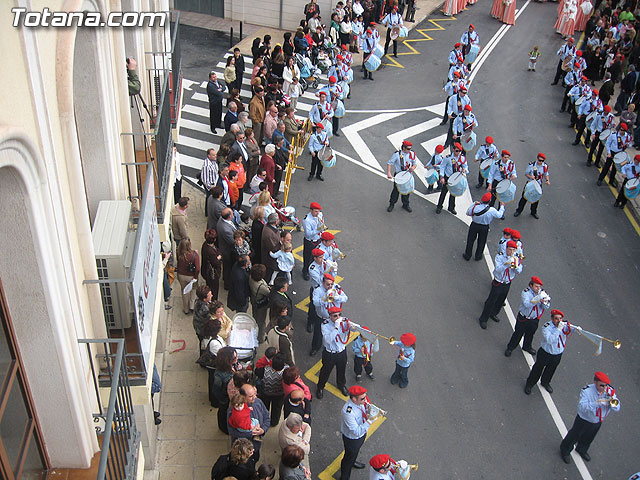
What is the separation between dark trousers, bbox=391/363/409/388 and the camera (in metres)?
12.7

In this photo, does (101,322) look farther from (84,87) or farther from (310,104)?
(310,104)

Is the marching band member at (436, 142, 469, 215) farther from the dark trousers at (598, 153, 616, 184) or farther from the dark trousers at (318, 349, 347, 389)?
the dark trousers at (318, 349, 347, 389)

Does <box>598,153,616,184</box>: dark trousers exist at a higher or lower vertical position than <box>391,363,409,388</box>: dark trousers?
higher

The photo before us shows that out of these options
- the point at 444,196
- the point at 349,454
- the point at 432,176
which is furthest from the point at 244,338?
the point at 432,176

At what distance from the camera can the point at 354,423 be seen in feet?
34.3

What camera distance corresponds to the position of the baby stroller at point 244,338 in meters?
11.4

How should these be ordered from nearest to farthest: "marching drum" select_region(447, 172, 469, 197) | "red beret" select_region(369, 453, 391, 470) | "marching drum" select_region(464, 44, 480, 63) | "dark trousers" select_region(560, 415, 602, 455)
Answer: "red beret" select_region(369, 453, 391, 470), "dark trousers" select_region(560, 415, 602, 455), "marching drum" select_region(447, 172, 469, 197), "marching drum" select_region(464, 44, 480, 63)

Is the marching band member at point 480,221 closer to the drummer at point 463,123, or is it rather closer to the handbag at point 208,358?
the drummer at point 463,123

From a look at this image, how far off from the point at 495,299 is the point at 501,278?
0.53 meters

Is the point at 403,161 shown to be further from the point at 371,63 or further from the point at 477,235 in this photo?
the point at 371,63

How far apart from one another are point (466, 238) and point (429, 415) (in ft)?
19.5

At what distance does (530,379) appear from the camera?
12.9m

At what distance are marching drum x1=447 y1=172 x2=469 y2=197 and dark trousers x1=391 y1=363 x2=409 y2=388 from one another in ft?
19.3

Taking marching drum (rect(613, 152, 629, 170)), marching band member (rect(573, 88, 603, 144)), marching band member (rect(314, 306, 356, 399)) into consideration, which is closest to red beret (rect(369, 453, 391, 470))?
marching band member (rect(314, 306, 356, 399))
